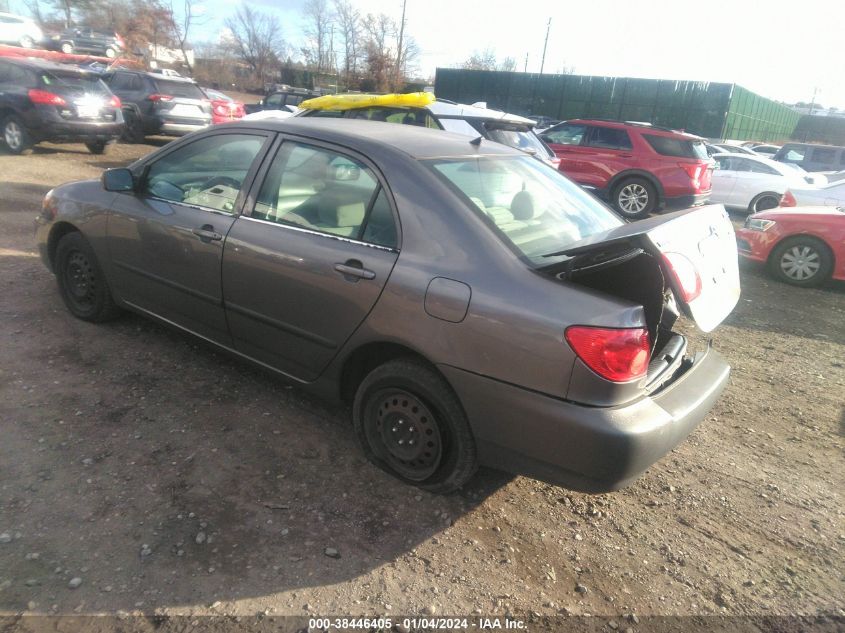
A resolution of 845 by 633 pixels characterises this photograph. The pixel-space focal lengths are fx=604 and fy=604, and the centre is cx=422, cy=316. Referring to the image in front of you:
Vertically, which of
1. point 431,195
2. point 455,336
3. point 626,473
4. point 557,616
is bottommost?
point 557,616

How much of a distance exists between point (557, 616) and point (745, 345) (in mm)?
3787

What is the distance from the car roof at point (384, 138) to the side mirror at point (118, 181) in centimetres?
78

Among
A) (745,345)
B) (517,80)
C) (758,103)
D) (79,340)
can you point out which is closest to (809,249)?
(745,345)

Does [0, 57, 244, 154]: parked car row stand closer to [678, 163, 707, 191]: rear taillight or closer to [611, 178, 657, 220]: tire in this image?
[611, 178, 657, 220]: tire

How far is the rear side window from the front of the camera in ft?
37.1

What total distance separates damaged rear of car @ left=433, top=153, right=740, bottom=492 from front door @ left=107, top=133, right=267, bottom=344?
136 centimetres

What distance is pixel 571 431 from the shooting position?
2314 millimetres

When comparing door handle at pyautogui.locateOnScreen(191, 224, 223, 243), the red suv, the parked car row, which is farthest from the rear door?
the red suv

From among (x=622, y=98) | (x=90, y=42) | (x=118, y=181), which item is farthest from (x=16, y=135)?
(x=622, y=98)

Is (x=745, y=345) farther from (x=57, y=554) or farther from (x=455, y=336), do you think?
Result: (x=57, y=554)

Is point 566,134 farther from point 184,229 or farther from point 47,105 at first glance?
point 184,229

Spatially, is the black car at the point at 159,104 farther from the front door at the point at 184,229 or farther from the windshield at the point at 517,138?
the front door at the point at 184,229

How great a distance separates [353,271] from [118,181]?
77.8 inches

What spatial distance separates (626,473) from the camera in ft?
7.70
